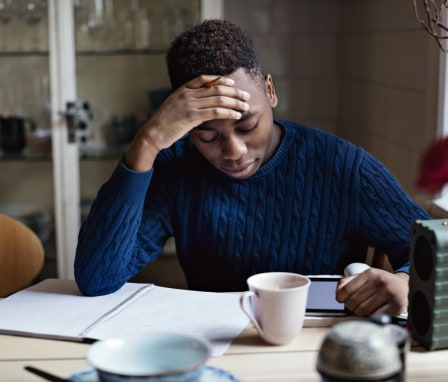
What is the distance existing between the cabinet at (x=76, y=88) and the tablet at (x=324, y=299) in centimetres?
160

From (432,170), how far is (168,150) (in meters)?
0.93

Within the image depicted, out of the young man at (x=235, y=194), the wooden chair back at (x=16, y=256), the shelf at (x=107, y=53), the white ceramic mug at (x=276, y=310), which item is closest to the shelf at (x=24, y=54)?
the shelf at (x=107, y=53)

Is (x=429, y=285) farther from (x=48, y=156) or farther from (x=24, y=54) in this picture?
(x=24, y=54)

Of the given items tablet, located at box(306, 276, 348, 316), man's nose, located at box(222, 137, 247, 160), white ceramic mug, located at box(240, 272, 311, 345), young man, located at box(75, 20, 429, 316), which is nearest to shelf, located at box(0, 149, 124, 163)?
young man, located at box(75, 20, 429, 316)

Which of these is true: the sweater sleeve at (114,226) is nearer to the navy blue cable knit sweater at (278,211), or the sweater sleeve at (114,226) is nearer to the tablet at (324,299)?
the navy blue cable knit sweater at (278,211)

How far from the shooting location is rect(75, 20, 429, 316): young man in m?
1.34

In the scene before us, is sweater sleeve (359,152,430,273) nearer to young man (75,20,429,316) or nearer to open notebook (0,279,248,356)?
young man (75,20,429,316)

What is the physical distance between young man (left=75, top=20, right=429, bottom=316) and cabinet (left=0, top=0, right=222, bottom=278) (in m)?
1.22

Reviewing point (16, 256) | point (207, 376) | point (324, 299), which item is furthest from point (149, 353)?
point (16, 256)

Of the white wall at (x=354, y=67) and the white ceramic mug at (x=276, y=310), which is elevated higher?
the white wall at (x=354, y=67)

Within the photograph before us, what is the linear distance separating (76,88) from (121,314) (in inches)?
66.9

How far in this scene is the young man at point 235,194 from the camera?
134cm

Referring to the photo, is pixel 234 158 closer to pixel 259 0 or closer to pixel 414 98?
pixel 414 98

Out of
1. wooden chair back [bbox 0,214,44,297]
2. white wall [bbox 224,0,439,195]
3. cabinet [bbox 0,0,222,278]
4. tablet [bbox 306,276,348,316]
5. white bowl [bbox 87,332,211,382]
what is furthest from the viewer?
cabinet [bbox 0,0,222,278]
